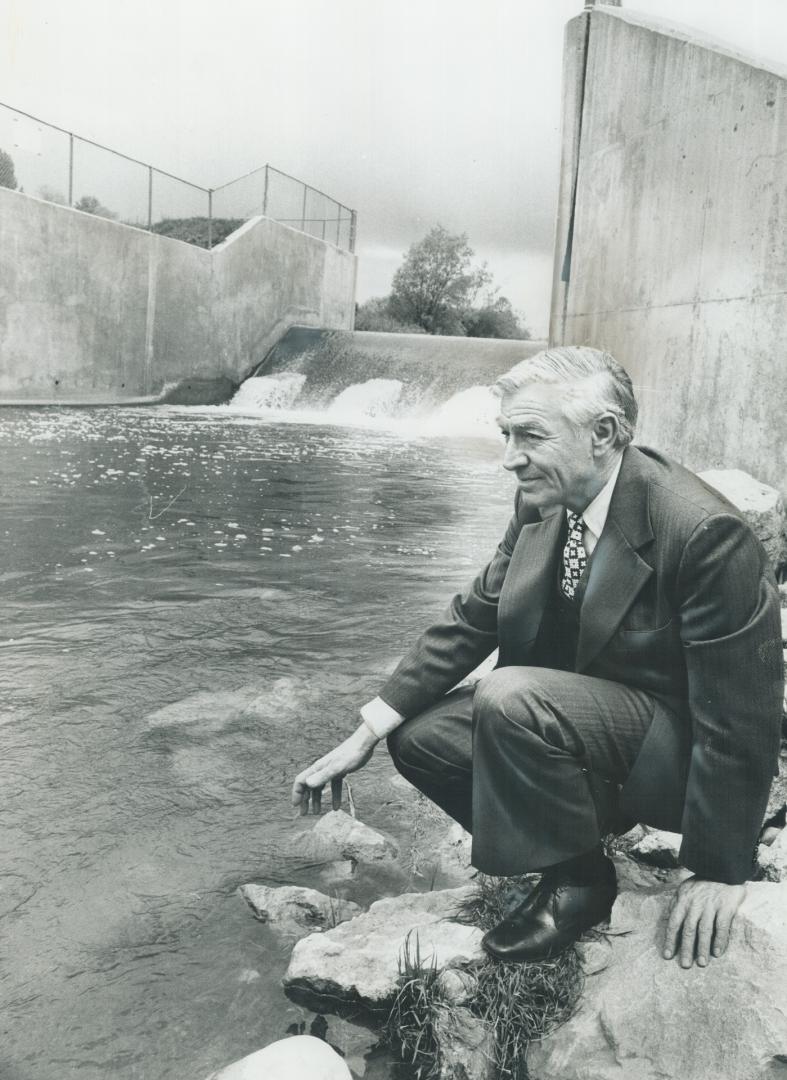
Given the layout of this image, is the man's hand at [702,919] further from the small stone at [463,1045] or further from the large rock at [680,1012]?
the small stone at [463,1045]

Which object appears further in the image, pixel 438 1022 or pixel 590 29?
pixel 590 29

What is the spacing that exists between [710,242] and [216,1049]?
6.51 meters

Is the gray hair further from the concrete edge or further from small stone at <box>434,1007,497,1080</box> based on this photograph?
the concrete edge

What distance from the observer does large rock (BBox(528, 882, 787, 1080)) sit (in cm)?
190

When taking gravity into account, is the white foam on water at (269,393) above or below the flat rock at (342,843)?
above

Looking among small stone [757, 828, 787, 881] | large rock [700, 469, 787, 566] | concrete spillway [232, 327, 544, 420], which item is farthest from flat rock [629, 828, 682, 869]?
concrete spillway [232, 327, 544, 420]

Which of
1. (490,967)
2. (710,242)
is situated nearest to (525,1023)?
(490,967)

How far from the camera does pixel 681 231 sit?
7.59 meters

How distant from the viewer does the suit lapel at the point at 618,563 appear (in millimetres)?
2096

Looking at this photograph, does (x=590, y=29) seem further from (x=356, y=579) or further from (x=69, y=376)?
(x=69, y=376)

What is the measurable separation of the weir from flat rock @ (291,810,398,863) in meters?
14.9

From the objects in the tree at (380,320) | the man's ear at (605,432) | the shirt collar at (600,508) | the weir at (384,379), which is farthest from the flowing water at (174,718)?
the tree at (380,320)

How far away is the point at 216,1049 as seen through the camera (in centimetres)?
226

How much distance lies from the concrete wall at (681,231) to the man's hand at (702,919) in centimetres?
500
